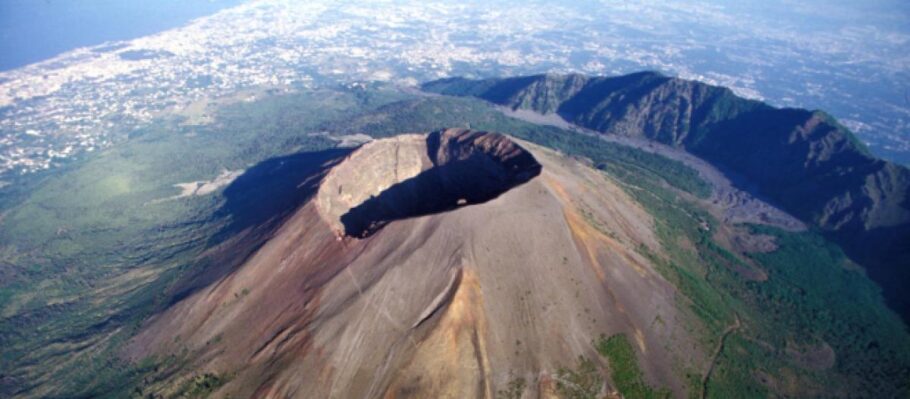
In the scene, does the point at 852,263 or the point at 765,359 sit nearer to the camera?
the point at 765,359

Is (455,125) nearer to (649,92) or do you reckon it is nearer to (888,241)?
(649,92)

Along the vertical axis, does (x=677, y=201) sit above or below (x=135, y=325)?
below

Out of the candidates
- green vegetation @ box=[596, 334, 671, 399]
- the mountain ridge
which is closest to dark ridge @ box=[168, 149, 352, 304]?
green vegetation @ box=[596, 334, 671, 399]

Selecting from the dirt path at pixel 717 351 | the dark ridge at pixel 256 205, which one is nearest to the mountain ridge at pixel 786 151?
the dirt path at pixel 717 351

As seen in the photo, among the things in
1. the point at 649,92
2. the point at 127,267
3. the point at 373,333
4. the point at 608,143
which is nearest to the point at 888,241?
the point at 608,143

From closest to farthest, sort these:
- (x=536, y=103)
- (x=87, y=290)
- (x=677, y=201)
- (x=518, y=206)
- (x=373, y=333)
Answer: (x=373, y=333) < (x=518, y=206) < (x=87, y=290) < (x=677, y=201) < (x=536, y=103)

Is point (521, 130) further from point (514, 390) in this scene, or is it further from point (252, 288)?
point (514, 390)
